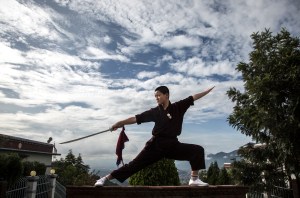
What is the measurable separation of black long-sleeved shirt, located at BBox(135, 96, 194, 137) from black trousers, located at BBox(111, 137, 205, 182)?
5.1 inches

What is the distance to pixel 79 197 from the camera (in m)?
4.44

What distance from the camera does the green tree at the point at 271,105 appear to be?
1316 centimetres

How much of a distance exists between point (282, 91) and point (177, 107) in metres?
10.4

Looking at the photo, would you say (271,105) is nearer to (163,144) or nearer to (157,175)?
(157,175)

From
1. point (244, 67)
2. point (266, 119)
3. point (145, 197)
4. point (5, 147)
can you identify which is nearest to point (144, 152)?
point (145, 197)

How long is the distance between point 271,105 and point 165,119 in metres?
10.3

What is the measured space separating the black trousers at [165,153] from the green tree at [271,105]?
9.54 m

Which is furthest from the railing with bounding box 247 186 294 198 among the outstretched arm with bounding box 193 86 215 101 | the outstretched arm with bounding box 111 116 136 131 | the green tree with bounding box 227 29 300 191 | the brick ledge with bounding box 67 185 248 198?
the outstretched arm with bounding box 111 116 136 131

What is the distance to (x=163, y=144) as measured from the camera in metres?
4.94

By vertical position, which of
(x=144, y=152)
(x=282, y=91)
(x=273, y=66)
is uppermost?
(x=273, y=66)

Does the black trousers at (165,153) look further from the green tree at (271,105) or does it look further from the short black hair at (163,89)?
the green tree at (271,105)

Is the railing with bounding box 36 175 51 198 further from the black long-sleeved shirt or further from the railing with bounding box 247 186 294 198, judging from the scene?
the railing with bounding box 247 186 294 198

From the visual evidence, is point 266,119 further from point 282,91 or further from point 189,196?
point 189,196

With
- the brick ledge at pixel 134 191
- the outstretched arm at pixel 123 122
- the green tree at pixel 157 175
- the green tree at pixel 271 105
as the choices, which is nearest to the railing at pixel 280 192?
the green tree at pixel 271 105
